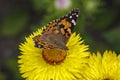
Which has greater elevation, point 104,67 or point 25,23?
point 25,23

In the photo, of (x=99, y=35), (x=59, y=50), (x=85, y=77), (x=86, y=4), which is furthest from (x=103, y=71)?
(x=99, y=35)

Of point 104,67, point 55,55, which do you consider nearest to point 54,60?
point 55,55

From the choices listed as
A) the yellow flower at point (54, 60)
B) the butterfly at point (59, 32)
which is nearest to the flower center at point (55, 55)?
the yellow flower at point (54, 60)

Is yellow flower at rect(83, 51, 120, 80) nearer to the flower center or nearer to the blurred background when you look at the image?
the flower center

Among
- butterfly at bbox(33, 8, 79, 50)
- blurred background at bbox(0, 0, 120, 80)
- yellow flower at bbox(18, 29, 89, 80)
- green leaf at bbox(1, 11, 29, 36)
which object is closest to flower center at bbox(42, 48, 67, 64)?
yellow flower at bbox(18, 29, 89, 80)

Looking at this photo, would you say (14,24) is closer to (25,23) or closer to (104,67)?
(25,23)

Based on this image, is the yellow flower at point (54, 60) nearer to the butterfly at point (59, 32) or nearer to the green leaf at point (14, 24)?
the butterfly at point (59, 32)
